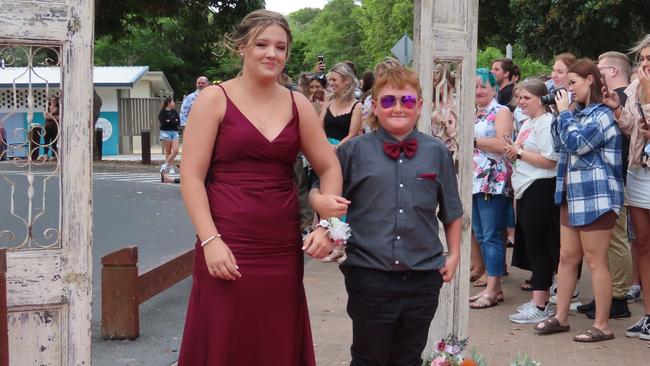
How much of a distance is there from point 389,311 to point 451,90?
1.61 metres

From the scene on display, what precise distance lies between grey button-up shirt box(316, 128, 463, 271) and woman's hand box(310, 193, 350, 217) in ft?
0.93

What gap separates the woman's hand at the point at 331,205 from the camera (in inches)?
147

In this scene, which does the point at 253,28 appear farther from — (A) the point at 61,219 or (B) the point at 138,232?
(B) the point at 138,232

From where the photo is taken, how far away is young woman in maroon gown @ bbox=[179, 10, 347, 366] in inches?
145

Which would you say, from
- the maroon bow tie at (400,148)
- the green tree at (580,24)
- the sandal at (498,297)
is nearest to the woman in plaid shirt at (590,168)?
the sandal at (498,297)

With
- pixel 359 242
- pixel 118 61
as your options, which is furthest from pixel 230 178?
pixel 118 61

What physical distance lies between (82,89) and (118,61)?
177ft

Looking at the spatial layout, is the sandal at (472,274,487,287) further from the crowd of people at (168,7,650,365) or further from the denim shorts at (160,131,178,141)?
the denim shorts at (160,131,178,141)

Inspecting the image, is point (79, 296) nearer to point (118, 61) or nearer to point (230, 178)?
point (230, 178)

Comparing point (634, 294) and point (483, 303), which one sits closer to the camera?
point (483, 303)

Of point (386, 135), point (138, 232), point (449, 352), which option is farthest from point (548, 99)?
point (138, 232)

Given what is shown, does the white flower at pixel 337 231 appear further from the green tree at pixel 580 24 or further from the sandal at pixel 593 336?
the green tree at pixel 580 24

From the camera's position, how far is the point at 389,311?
4.03 metres

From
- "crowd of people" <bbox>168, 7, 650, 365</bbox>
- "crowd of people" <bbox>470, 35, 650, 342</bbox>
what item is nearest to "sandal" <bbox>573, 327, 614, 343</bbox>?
"crowd of people" <bbox>470, 35, 650, 342</bbox>
